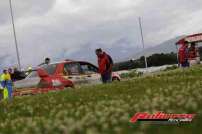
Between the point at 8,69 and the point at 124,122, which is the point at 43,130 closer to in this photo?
the point at 124,122

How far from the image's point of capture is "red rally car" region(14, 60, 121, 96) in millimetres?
23766

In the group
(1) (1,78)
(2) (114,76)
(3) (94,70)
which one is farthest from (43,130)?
(1) (1,78)

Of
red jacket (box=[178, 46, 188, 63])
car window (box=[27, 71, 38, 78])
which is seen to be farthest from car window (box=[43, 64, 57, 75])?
red jacket (box=[178, 46, 188, 63])

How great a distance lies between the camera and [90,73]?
85.2 ft

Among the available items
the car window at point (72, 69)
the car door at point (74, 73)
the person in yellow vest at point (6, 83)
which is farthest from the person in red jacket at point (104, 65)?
→ the person in yellow vest at point (6, 83)

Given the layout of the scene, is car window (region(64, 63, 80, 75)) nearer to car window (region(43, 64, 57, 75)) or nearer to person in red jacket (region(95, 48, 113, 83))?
car window (region(43, 64, 57, 75))

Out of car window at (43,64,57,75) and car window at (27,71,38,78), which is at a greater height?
car window at (43,64,57,75)

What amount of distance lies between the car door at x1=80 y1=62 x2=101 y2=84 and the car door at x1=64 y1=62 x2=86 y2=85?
256 millimetres

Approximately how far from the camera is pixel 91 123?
7102 mm

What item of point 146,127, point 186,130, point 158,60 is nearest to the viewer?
point 186,130

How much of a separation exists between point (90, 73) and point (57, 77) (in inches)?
90.5

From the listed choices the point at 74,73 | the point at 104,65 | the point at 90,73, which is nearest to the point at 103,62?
the point at 104,65

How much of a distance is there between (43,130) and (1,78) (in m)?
23.0

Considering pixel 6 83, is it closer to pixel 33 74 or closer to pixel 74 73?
pixel 33 74
